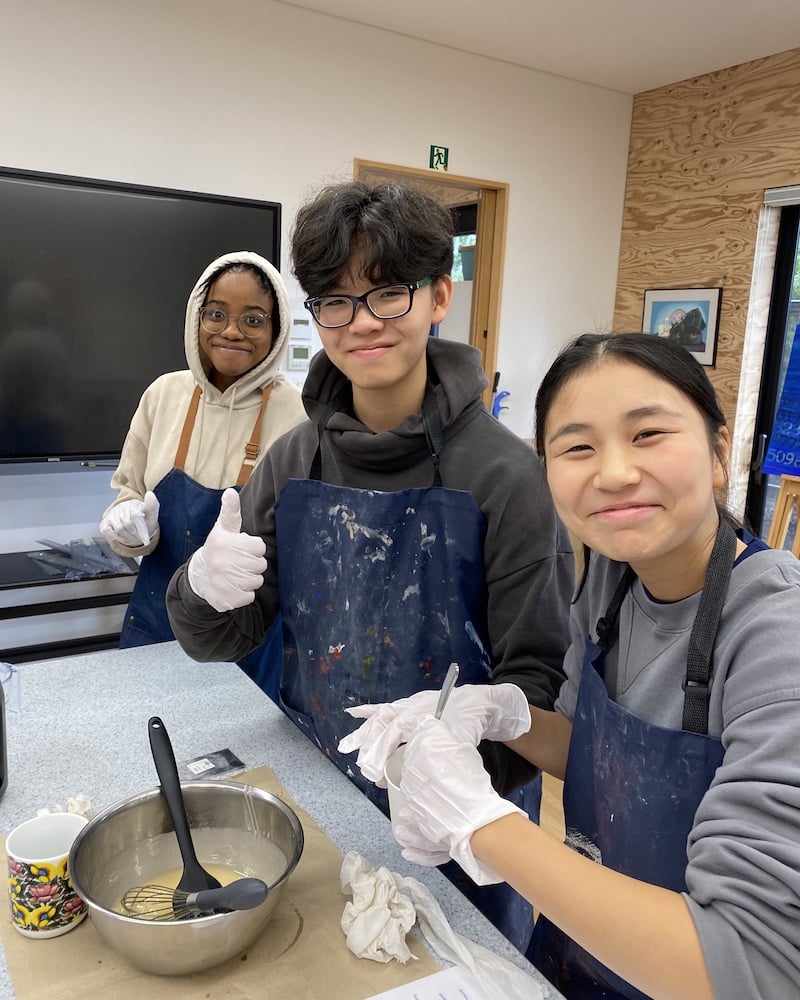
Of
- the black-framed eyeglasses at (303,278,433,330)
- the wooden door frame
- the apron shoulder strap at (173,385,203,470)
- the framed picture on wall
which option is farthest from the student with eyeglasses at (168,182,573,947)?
the framed picture on wall

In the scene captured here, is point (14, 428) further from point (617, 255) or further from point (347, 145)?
point (617, 255)

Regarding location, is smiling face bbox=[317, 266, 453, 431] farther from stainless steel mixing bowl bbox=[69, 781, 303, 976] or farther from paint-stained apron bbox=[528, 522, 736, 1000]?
stainless steel mixing bowl bbox=[69, 781, 303, 976]

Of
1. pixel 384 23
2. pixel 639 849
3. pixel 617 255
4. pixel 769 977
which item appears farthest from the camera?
pixel 617 255

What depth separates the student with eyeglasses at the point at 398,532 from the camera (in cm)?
115

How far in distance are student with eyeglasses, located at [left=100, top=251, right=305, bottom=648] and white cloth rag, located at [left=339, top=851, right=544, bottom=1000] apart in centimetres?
122

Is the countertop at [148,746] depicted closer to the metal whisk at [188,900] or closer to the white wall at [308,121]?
the metal whisk at [188,900]

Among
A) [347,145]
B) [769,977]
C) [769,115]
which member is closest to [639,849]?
[769,977]

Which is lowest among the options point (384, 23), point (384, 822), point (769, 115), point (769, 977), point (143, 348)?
point (384, 822)

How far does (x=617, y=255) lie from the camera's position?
4.39 m

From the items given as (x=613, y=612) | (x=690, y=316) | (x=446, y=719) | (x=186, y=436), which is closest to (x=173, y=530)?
(x=186, y=436)

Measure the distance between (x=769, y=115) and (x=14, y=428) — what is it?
3.58m

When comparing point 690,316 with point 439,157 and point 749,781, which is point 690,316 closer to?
point 439,157

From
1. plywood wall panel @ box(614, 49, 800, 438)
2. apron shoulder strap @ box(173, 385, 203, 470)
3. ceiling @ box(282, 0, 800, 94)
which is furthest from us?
plywood wall panel @ box(614, 49, 800, 438)

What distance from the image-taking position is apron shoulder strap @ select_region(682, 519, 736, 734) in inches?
31.8
